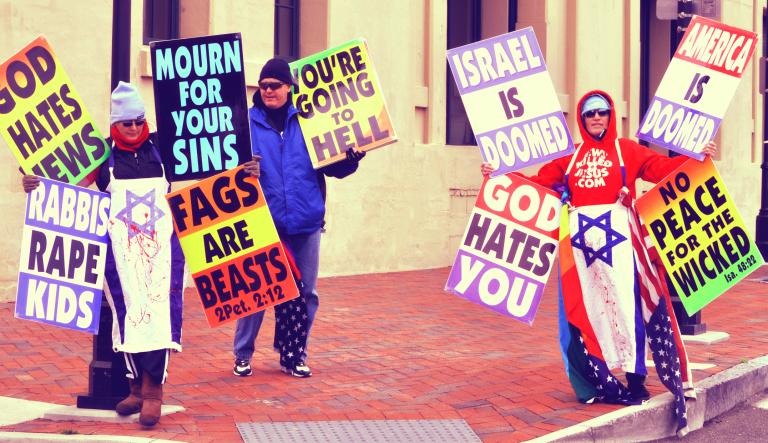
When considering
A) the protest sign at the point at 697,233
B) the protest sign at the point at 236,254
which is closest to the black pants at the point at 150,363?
the protest sign at the point at 236,254

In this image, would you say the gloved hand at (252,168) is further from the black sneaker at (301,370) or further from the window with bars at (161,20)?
the window with bars at (161,20)

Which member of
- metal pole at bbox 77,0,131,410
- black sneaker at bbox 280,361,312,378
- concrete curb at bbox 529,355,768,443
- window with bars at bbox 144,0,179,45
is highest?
window with bars at bbox 144,0,179,45

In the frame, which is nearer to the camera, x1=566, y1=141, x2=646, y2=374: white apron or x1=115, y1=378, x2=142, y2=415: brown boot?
x1=115, y1=378, x2=142, y2=415: brown boot

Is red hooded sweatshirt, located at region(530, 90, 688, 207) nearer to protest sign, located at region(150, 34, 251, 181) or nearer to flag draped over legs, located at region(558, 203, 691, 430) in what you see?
flag draped over legs, located at region(558, 203, 691, 430)

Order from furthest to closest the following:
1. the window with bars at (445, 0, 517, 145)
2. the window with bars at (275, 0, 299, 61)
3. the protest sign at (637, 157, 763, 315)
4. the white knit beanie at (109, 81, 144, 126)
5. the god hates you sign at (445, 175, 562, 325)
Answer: the window with bars at (445, 0, 517, 145), the window with bars at (275, 0, 299, 61), the protest sign at (637, 157, 763, 315), the god hates you sign at (445, 175, 562, 325), the white knit beanie at (109, 81, 144, 126)

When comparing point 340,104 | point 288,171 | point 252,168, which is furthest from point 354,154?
point 252,168

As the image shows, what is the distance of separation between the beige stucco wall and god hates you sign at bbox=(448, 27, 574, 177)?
5231 mm

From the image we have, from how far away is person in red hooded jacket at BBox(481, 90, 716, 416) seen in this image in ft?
22.7

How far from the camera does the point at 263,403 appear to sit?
6.93 meters

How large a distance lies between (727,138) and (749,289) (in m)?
8.17

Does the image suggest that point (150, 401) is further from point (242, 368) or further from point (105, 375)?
point (242, 368)

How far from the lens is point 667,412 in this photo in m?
6.99

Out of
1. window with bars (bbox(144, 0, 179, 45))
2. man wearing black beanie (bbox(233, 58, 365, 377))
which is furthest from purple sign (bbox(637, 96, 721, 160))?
window with bars (bbox(144, 0, 179, 45))

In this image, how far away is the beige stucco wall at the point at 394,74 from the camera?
1133 centimetres
